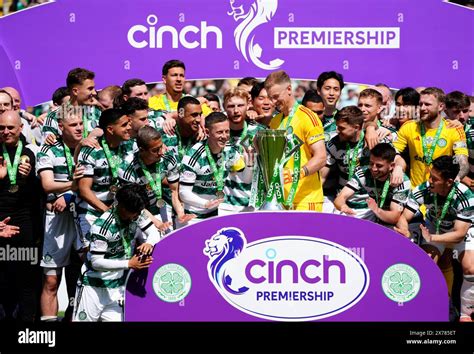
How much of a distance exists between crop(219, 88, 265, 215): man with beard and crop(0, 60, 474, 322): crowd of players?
0.4 inches

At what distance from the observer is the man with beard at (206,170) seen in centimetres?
850

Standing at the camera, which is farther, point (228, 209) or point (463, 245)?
point (228, 209)

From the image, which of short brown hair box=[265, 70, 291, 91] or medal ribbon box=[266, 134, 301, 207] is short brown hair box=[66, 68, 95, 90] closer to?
short brown hair box=[265, 70, 291, 91]

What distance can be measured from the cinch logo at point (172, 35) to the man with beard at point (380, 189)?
229cm

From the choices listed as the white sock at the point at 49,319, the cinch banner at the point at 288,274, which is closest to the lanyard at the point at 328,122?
the cinch banner at the point at 288,274

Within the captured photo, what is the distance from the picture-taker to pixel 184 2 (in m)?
10.1

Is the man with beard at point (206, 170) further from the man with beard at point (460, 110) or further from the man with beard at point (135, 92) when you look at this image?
the man with beard at point (460, 110)

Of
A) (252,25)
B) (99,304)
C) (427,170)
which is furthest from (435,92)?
(99,304)

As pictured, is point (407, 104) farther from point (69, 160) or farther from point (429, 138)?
point (69, 160)

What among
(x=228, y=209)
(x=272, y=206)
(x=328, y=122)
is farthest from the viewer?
(x=328, y=122)

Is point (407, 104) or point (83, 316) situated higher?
point (407, 104)

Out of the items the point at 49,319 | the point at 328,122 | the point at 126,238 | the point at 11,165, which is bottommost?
the point at 49,319

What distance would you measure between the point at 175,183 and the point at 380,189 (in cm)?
158

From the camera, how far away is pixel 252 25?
1014 cm
